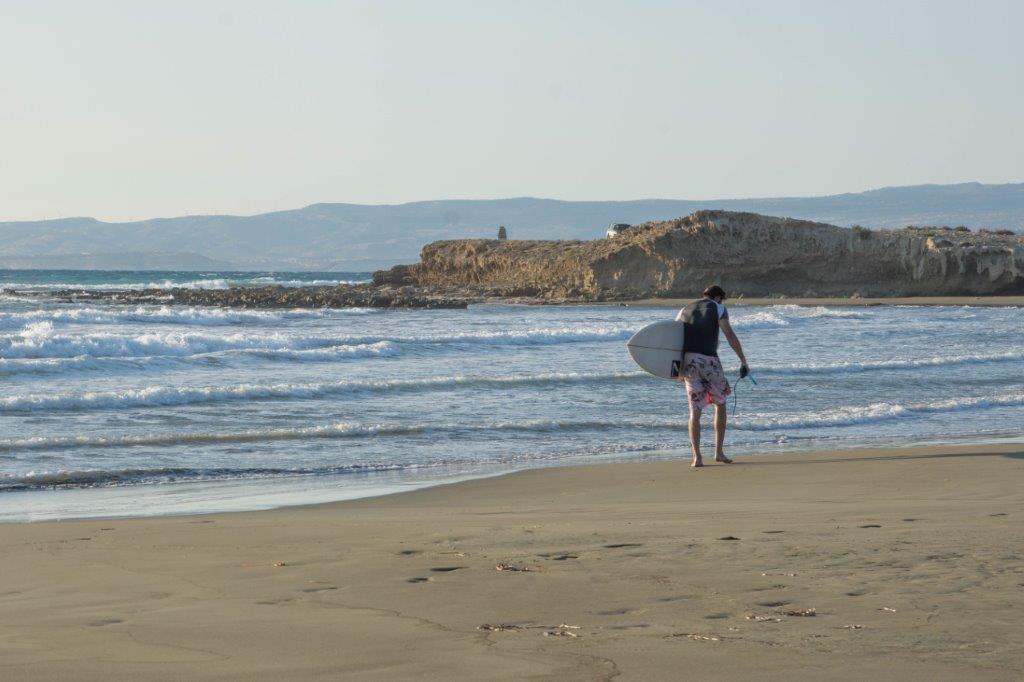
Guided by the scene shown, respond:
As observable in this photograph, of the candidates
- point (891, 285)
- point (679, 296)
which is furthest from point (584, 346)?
point (891, 285)

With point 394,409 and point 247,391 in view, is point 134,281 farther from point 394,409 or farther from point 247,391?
point 394,409

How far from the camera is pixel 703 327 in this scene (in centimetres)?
1195

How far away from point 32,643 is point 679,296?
175ft

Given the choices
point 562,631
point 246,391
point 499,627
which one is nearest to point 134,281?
point 246,391

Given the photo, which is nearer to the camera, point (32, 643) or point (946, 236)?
point (32, 643)

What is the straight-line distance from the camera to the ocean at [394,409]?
11062 millimetres

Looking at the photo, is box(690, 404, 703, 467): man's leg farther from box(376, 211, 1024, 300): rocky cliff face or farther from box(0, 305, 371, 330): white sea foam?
box(376, 211, 1024, 300): rocky cliff face

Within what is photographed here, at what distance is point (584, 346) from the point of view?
28031 mm

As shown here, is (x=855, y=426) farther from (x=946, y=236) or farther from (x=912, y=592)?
(x=946, y=236)

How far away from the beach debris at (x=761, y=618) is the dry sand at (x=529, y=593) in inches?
0.6

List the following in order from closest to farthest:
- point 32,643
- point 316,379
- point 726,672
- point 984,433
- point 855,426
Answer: point 726,672
point 32,643
point 984,433
point 855,426
point 316,379

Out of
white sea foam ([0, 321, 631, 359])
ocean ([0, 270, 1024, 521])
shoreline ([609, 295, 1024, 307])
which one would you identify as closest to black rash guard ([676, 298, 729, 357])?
ocean ([0, 270, 1024, 521])

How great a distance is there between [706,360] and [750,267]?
160ft

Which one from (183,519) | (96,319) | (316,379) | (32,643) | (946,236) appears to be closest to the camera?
(32,643)
